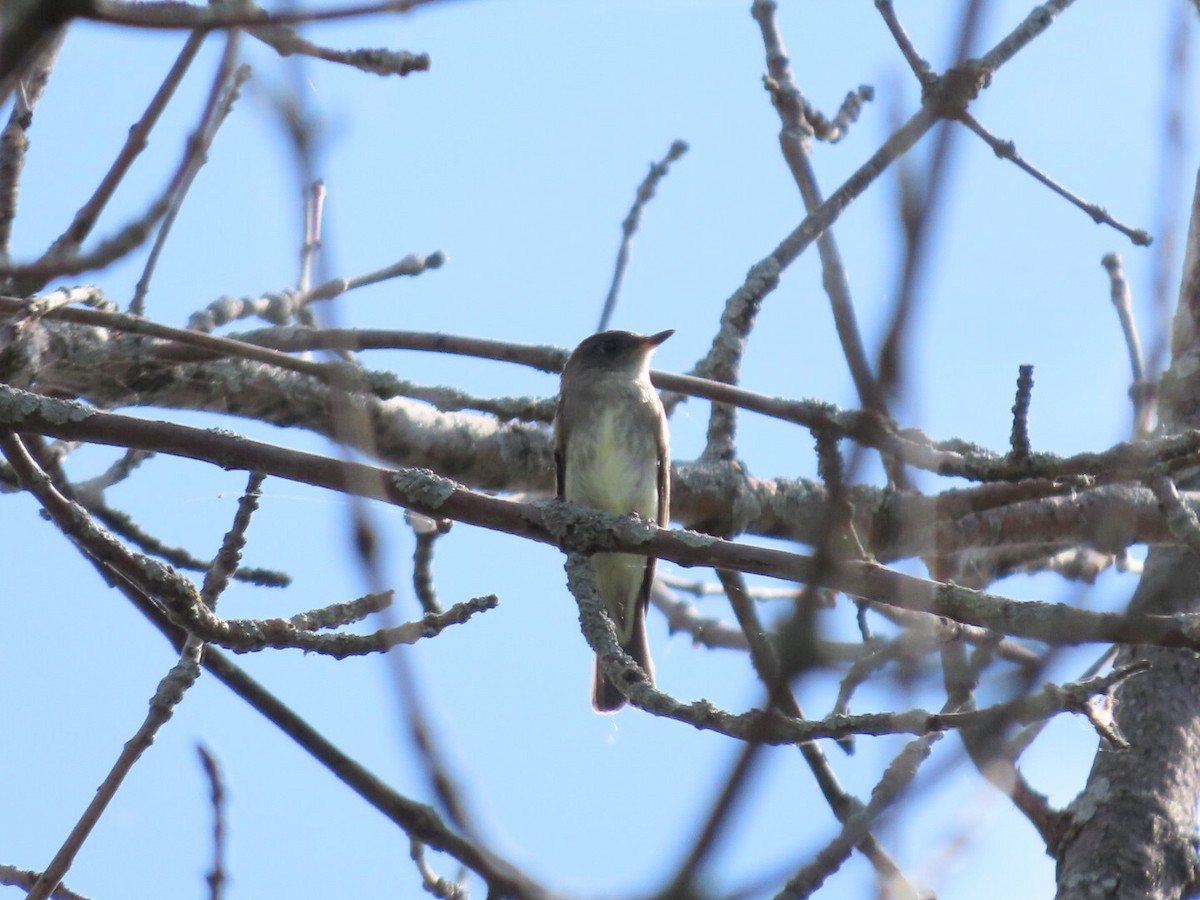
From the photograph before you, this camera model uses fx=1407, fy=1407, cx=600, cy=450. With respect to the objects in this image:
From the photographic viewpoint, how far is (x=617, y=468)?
6.16 metres

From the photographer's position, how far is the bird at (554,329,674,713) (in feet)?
20.1

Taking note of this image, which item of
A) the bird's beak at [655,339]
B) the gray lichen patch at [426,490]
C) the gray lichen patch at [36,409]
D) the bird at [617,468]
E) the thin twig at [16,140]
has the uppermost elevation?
the bird's beak at [655,339]

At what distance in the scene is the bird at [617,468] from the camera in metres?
6.12

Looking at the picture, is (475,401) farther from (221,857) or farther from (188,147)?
(188,147)

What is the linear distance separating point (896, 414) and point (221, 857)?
Result: 1.65 m

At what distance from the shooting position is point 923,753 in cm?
281

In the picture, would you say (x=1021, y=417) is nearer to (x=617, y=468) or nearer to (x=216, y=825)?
(x=216, y=825)

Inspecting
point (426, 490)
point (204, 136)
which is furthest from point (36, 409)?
point (204, 136)

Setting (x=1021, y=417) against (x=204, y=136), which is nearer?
(x=204, y=136)

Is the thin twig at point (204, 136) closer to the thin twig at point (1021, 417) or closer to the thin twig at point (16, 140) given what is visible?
the thin twig at point (16, 140)

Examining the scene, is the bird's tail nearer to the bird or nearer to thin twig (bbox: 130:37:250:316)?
the bird

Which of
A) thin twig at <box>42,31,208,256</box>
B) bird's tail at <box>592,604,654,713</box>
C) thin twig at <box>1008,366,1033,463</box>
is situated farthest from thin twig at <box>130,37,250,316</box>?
bird's tail at <box>592,604,654,713</box>

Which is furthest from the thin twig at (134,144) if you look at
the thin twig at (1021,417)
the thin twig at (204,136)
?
the thin twig at (1021,417)

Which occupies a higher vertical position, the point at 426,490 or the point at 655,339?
the point at 655,339
